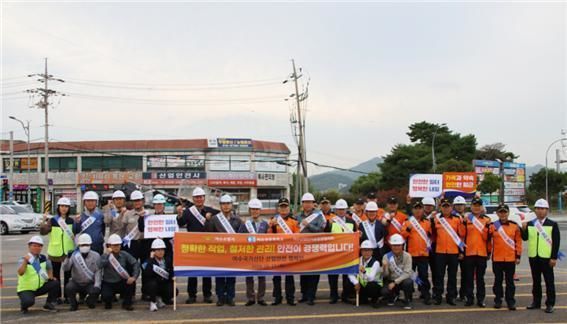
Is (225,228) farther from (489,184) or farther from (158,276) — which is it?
(489,184)

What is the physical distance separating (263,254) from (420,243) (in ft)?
8.99

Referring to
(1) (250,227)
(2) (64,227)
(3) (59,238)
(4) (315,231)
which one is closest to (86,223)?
(2) (64,227)

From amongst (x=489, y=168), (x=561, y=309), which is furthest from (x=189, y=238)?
(x=489, y=168)

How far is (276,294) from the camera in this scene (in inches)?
341

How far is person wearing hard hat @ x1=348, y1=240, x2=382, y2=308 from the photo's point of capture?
27.5 ft

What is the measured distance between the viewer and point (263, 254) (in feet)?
28.3

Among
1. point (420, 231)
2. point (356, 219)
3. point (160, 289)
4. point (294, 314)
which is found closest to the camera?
point (294, 314)

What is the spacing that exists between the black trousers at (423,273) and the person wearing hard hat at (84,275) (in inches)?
214

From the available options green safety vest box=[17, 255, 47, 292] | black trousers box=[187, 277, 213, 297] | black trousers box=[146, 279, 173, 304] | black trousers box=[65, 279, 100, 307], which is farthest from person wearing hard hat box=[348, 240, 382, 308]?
green safety vest box=[17, 255, 47, 292]

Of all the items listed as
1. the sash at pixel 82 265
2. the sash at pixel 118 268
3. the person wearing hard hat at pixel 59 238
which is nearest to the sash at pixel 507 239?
the sash at pixel 118 268

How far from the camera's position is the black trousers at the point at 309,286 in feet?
28.4

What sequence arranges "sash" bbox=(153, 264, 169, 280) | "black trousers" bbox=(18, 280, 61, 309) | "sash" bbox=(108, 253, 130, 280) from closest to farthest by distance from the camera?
"black trousers" bbox=(18, 280, 61, 309) < "sash" bbox=(108, 253, 130, 280) < "sash" bbox=(153, 264, 169, 280)

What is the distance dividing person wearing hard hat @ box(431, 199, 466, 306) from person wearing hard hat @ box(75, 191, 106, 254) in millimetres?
5929

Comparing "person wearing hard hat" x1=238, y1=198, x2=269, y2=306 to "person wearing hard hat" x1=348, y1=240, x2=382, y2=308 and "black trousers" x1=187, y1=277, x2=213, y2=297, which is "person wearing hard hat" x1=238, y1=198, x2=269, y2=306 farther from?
"person wearing hard hat" x1=348, y1=240, x2=382, y2=308
